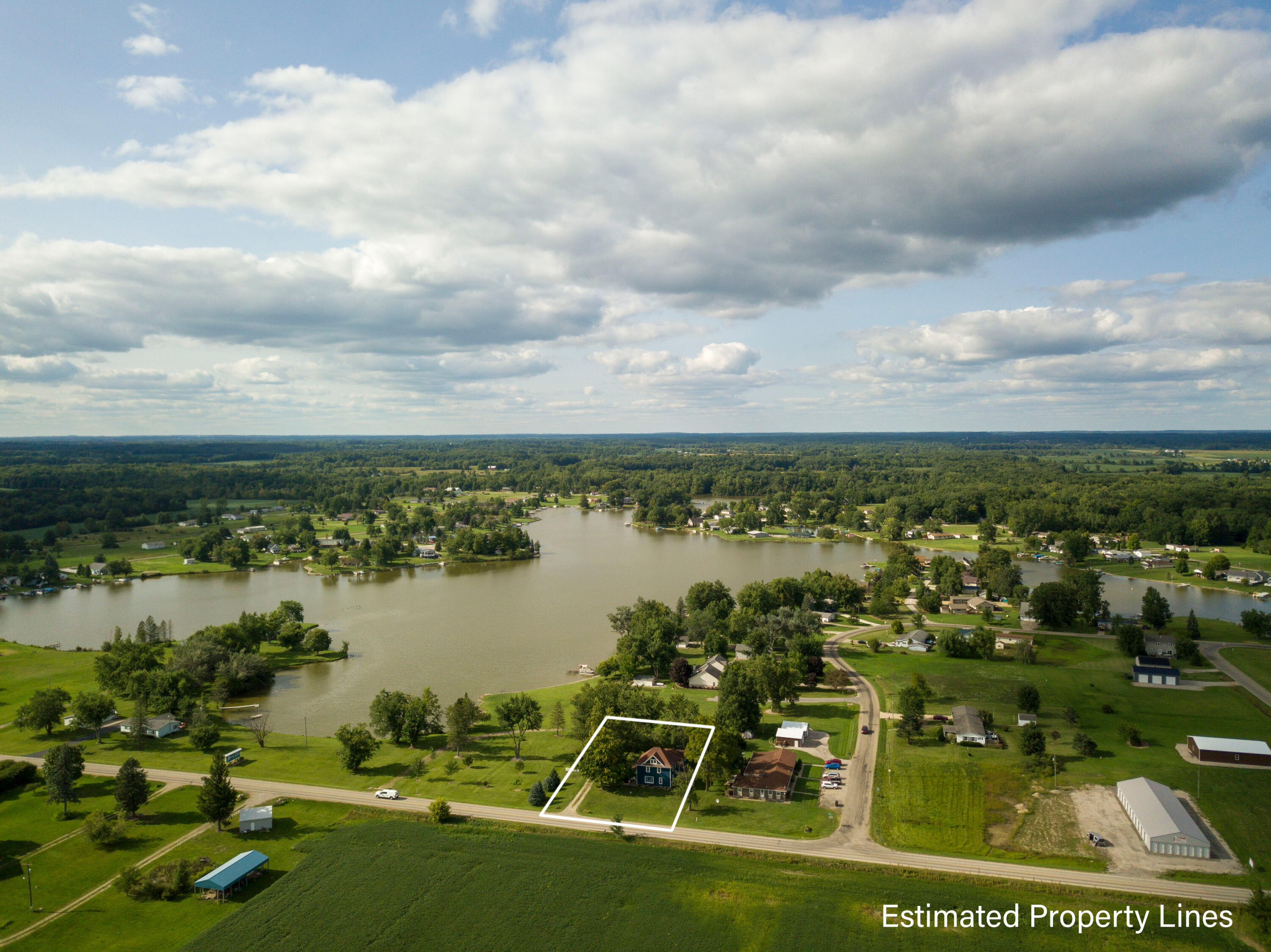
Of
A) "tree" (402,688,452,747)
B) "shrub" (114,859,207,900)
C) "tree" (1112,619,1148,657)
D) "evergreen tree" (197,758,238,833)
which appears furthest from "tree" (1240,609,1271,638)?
"shrub" (114,859,207,900)

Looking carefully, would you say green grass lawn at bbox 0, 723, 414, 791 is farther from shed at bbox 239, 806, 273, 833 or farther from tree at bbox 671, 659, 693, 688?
tree at bbox 671, 659, 693, 688

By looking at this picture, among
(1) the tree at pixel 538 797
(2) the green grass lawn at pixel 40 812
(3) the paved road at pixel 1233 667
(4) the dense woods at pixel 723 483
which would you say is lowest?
(2) the green grass lawn at pixel 40 812

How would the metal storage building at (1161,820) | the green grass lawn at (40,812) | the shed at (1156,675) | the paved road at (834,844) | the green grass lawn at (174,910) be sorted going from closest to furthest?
the green grass lawn at (174,910) < the paved road at (834,844) < the metal storage building at (1161,820) < the green grass lawn at (40,812) < the shed at (1156,675)

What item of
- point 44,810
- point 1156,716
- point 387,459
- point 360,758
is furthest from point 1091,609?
point 387,459

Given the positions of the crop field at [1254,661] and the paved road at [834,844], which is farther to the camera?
the crop field at [1254,661]

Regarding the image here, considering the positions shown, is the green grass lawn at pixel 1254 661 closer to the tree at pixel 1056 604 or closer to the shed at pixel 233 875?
the tree at pixel 1056 604

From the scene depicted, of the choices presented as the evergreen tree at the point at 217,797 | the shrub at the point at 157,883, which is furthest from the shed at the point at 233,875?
the evergreen tree at the point at 217,797

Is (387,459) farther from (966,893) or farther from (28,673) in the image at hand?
(966,893)
